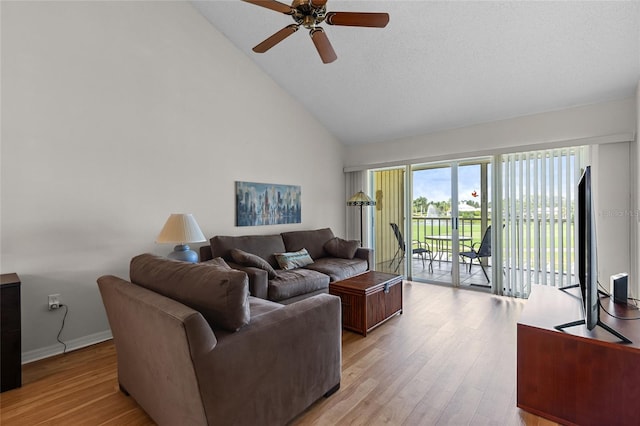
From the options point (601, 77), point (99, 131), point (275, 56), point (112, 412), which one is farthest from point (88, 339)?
point (601, 77)

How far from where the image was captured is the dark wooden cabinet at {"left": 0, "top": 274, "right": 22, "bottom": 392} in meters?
2.01

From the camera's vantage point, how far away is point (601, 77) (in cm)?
310

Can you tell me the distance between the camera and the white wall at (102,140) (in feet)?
7.90

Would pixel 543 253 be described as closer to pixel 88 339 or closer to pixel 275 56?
pixel 275 56

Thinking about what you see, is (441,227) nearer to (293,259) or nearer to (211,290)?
(293,259)

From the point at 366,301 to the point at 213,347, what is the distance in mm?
1831

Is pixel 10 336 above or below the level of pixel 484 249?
below

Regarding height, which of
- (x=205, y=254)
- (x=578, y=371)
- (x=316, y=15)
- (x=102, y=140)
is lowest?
(x=578, y=371)

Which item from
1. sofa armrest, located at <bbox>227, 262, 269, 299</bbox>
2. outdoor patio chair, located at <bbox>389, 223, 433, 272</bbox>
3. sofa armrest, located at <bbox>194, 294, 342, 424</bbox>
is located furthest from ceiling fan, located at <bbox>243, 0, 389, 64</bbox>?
outdoor patio chair, located at <bbox>389, 223, 433, 272</bbox>

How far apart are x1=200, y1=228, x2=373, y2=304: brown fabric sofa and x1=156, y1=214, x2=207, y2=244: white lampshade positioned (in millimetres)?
555

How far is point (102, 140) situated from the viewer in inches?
110

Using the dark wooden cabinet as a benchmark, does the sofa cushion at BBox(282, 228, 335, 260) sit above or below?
above

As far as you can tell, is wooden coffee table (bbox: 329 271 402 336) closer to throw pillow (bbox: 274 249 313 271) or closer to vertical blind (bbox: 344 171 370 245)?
throw pillow (bbox: 274 249 313 271)

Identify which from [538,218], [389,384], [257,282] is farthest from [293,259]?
[538,218]
